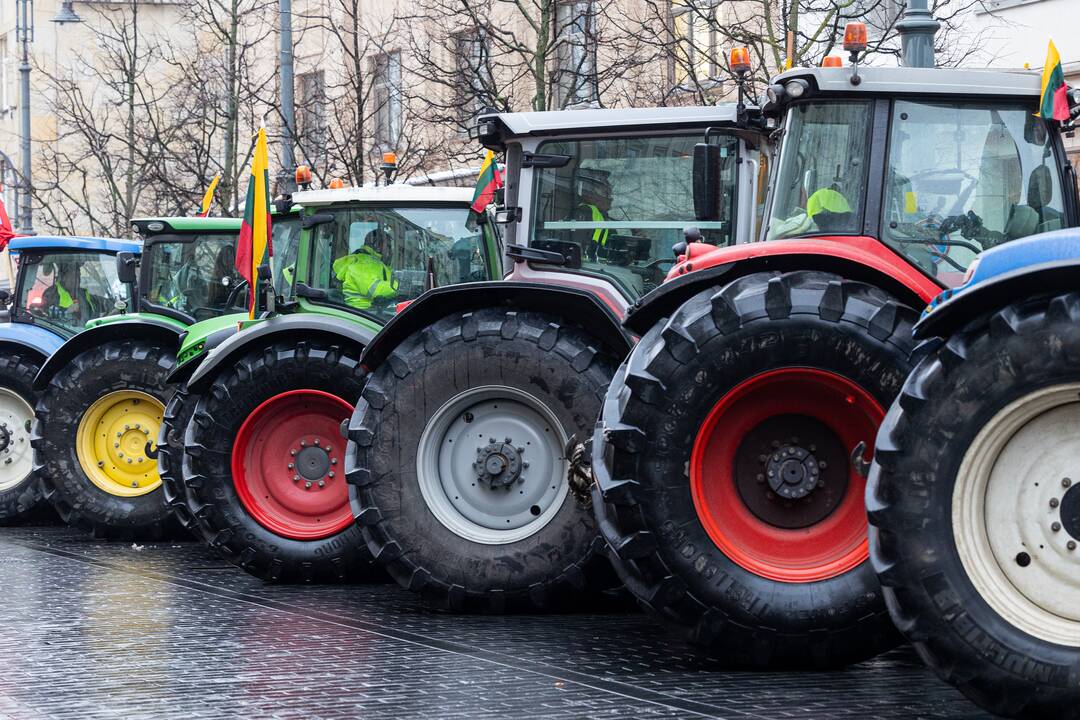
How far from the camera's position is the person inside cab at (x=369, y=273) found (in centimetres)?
1235

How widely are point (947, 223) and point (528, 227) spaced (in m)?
2.87

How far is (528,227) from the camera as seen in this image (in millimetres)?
10438

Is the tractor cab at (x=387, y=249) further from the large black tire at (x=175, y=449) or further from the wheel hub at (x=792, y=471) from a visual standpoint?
the wheel hub at (x=792, y=471)

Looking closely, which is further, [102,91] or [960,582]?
[102,91]

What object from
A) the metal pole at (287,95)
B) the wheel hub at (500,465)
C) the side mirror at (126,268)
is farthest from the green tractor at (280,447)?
the metal pole at (287,95)

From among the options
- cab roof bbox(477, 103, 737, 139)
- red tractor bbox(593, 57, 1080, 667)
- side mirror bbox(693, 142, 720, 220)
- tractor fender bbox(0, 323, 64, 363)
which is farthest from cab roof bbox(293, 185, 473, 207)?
tractor fender bbox(0, 323, 64, 363)

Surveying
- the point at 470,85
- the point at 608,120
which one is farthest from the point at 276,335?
the point at 470,85

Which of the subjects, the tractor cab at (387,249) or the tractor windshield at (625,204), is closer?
the tractor windshield at (625,204)

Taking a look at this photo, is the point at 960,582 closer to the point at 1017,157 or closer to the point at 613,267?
the point at 1017,157

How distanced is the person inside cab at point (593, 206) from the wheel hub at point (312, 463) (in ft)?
7.81

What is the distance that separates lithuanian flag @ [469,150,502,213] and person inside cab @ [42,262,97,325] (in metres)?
6.73

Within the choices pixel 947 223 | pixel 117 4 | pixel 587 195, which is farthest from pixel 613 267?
pixel 117 4

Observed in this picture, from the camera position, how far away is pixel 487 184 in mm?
11781

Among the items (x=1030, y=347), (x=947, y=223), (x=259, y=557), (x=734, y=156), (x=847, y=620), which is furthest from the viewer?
(x=259, y=557)
